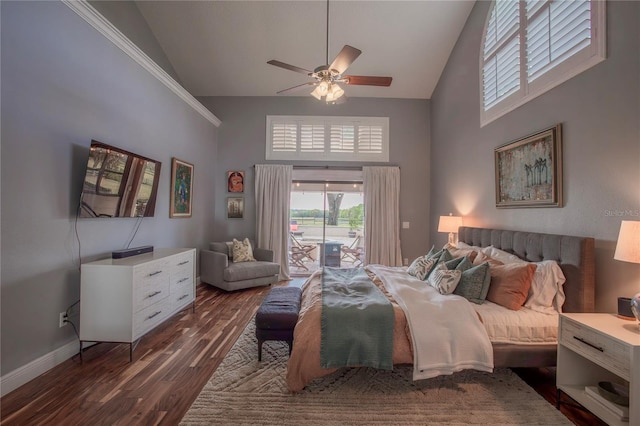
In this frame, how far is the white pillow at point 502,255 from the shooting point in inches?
105

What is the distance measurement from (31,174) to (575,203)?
449 cm

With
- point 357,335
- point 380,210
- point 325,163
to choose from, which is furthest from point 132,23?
point 380,210

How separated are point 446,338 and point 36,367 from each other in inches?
127

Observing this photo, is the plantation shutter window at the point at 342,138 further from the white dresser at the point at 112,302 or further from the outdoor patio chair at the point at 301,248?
the white dresser at the point at 112,302

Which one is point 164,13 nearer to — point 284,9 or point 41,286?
point 284,9

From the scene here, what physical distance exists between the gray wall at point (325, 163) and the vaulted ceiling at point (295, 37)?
14.7 inches

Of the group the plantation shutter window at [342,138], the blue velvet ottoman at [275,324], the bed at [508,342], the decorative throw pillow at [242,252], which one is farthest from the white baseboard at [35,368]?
the plantation shutter window at [342,138]

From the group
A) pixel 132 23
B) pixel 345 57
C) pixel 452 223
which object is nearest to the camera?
pixel 345 57

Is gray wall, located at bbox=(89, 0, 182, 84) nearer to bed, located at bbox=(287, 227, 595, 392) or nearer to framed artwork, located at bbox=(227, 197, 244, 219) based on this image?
framed artwork, located at bbox=(227, 197, 244, 219)

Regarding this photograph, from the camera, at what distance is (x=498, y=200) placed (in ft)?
10.9

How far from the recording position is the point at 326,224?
5676mm

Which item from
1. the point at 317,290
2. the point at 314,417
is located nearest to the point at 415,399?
the point at 314,417

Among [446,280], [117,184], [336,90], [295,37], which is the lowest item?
[446,280]

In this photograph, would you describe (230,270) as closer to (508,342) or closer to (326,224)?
(326,224)
